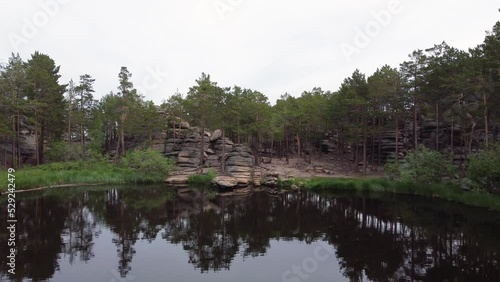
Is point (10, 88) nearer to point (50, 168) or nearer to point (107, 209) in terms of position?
point (50, 168)

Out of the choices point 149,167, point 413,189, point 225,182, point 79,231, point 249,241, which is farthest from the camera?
point 149,167

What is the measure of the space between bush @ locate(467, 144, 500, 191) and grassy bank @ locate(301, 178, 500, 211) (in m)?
1.07

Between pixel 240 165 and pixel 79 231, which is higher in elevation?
pixel 240 165

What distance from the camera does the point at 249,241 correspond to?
20.8 metres

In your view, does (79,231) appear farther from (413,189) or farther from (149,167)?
(413,189)

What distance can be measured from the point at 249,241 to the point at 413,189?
2529 centimetres

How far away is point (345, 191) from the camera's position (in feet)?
140

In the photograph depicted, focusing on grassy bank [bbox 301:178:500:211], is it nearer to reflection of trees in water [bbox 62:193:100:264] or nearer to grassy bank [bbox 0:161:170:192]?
grassy bank [bbox 0:161:170:192]

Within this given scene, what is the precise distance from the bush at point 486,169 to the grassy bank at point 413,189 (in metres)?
1.07

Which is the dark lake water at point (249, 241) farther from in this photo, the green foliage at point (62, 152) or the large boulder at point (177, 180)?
the green foliage at point (62, 152)

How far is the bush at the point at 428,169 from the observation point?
117 ft

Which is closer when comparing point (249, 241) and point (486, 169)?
point (249, 241)

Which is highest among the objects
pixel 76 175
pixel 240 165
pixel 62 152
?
pixel 62 152

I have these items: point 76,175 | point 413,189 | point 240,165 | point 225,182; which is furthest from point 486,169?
point 76,175
